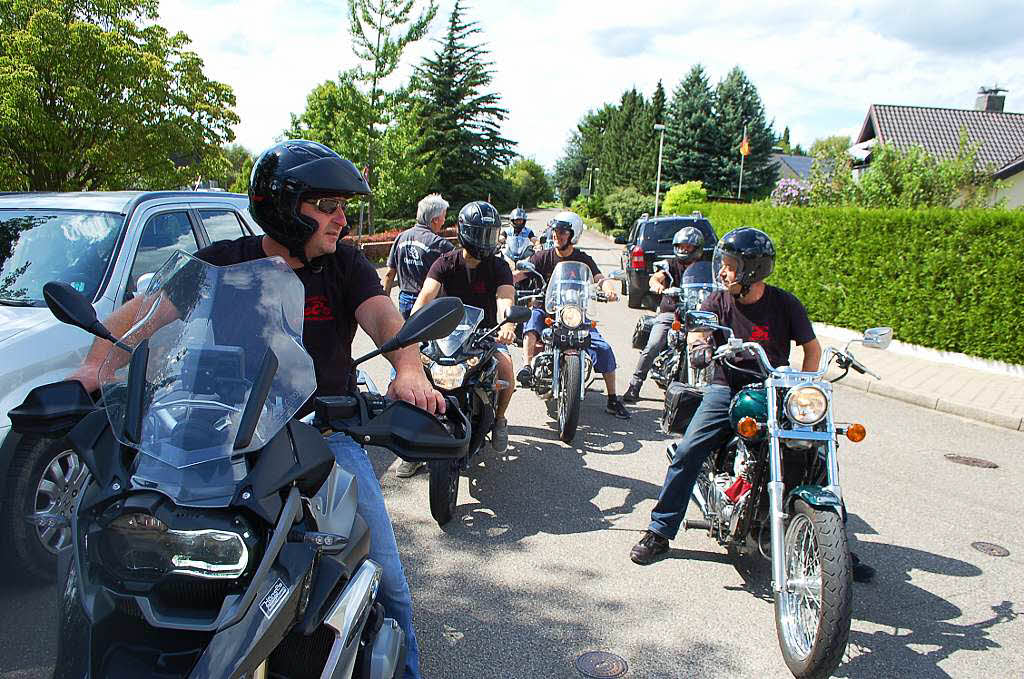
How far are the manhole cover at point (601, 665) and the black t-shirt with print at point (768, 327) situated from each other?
5.64 feet

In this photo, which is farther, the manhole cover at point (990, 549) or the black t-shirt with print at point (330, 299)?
the manhole cover at point (990, 549)

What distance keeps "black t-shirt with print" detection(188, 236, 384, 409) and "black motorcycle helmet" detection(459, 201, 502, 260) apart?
306 centimetres

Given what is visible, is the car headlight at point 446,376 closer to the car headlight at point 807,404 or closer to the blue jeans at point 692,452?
the blue jeans at point 692,452

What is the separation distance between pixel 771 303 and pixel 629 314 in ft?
38.4

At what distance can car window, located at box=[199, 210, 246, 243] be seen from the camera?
5.76 meters

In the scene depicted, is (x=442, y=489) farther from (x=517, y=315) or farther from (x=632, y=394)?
(x=632, y=394)

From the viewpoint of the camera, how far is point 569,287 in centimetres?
727

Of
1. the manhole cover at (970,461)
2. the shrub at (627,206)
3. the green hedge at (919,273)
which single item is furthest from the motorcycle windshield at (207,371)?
the shrub at (627,206)

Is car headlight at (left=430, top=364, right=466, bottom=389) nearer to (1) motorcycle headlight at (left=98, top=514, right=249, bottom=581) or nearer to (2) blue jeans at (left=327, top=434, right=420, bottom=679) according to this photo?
(2) blue jeans at (left=327, top=434, right=420, bottom=679)

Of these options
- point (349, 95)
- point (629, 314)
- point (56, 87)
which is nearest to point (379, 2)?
point (349, 95)

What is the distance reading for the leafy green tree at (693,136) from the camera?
5366cm

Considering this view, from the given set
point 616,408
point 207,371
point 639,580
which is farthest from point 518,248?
point 207,371

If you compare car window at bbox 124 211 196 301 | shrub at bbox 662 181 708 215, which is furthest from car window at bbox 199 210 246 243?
shrub at bbox 662 181 708 215

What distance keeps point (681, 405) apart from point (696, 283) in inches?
137
